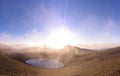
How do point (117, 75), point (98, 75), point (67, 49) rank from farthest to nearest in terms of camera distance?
point (67, 49), point (98, 75), point (117, 75)

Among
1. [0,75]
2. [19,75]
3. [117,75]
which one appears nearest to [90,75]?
[117,75]

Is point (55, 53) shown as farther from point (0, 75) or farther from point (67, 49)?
point (0, 75)

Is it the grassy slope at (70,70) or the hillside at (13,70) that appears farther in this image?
the hillside at (13,70)

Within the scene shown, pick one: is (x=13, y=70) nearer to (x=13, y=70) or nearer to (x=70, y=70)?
(x=13, y=70)

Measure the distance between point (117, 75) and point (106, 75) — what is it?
100 inches

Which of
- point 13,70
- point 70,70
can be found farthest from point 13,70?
point 70,70

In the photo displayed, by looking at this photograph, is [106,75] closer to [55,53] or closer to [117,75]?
[117,75]

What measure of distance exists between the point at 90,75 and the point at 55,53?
11481 cm

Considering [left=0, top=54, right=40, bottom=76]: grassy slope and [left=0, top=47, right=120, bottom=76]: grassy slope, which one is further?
[left=0, top=54, right=40, bottom=76]: grassy slope

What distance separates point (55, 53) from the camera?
15388cm

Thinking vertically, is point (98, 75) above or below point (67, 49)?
below

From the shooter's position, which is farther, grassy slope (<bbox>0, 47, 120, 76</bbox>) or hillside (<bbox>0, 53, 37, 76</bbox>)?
hillside (<bbox>0, 53, 37, 76</bbox>)

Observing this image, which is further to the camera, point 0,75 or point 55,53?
point 55,53

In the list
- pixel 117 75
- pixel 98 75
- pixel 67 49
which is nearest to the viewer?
pixel 117 75
